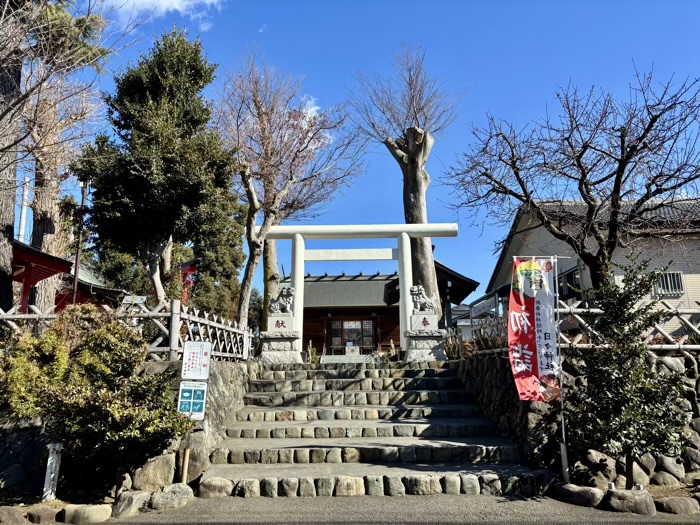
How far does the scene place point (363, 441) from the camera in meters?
6.95

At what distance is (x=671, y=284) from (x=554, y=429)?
41.6ft

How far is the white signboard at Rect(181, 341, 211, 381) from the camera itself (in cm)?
598

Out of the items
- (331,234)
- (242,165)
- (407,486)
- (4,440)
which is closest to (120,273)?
(242,165)

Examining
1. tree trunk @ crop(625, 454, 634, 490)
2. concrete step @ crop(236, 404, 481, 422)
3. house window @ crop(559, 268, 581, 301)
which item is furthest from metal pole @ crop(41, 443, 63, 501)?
house window @ crop(559, 268, 581, 301)

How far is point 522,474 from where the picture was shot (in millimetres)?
5727

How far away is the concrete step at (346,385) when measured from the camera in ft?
29.9

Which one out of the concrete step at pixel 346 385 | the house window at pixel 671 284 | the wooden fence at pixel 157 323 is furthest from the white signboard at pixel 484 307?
the wooden fence at pixel 157 323

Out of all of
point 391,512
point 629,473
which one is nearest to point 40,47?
point 391,512

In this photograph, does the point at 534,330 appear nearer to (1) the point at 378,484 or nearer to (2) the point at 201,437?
(1) the point at 378,484

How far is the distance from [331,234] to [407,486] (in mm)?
8595

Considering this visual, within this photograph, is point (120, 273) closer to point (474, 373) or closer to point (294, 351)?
point (294, 351)

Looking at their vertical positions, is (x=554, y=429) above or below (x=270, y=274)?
below

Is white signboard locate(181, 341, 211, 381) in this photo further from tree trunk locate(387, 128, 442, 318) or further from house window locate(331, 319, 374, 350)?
house window locate(331, 319, 374, 350)

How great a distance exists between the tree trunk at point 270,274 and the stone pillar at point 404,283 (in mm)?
5824
